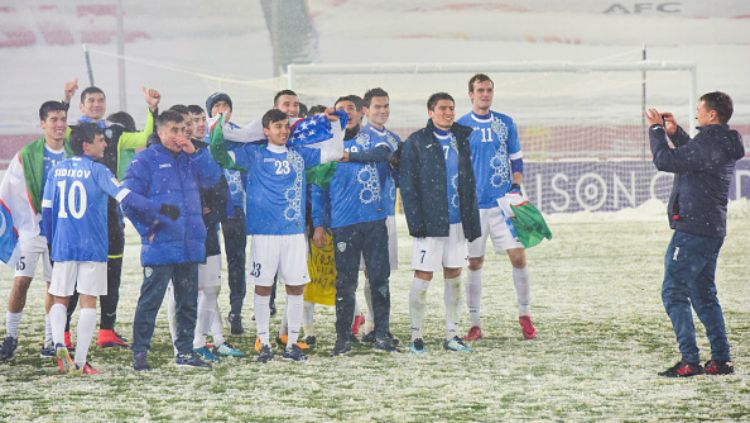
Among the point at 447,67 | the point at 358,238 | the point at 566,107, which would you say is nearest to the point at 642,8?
the point at 566,107

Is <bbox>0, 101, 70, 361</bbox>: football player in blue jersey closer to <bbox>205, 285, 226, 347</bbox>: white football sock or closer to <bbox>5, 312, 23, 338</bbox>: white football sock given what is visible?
<bbox>5, 312, 23, 338</bbox>: white football sock

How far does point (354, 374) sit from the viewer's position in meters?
7.12

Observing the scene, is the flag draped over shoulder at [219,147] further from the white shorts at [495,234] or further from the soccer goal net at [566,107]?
the soccer goal net at [566,107]

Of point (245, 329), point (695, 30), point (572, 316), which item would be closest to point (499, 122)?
point (572, 316)

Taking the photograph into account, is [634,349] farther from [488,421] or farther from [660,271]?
[660,271]

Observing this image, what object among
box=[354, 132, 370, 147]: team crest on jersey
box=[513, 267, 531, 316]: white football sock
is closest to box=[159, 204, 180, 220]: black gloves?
box=[354, 132, 370, 147]: team crest on jersey

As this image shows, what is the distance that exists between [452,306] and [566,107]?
36199 millimetres

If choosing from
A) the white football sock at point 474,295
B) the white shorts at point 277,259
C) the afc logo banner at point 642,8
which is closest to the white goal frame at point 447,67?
the white football sock at point 474,295

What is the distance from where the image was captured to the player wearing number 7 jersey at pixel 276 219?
25.2 feet

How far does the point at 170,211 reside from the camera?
7.05 metres

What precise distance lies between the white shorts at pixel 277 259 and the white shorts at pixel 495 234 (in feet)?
5.22

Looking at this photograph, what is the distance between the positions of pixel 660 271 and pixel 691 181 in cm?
646

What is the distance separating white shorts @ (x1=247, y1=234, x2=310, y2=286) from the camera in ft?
25.2

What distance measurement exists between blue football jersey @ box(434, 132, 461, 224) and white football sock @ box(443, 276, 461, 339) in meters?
0.49
